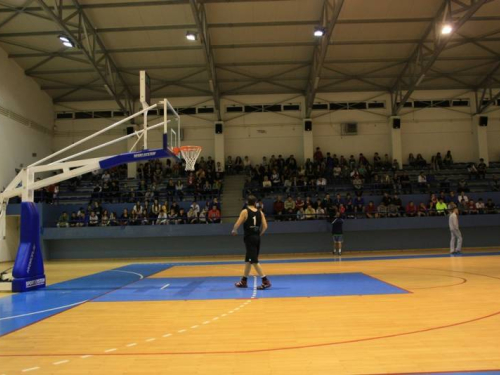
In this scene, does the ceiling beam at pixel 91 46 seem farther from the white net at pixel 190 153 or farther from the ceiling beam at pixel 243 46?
the white net at pixel 190 153

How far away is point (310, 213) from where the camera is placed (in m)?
21.2

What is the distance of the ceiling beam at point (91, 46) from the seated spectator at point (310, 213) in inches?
508

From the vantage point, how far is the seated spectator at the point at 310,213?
21.1 meters

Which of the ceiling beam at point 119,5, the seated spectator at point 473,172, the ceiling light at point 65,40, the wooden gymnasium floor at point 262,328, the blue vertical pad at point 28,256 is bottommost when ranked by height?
the wooden gymnasium floor at point 262,328

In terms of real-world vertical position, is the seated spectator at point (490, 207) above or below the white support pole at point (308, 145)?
below

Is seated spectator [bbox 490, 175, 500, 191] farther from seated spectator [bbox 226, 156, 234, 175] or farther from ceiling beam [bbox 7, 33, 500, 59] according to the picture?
seated spectator [bbox 226, 156, 234, 175]

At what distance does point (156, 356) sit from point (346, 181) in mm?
21807

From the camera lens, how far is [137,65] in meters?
24.2

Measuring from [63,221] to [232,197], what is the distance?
932cm

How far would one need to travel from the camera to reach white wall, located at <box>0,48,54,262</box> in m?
22.6

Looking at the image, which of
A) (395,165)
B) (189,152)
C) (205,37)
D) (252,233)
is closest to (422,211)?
(395,165)

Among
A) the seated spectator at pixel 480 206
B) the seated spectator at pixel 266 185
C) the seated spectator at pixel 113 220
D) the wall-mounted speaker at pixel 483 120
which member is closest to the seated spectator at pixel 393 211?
the seated spectator at pixel 480 206

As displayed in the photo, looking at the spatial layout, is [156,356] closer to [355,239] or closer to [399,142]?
[355,239]

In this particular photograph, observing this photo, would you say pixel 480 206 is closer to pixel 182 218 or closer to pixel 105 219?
pixel 182 218
